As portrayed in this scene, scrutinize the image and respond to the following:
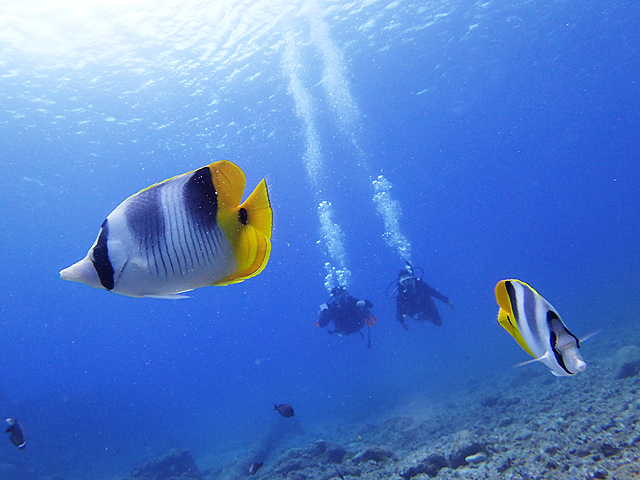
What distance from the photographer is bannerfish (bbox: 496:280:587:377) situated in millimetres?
1466

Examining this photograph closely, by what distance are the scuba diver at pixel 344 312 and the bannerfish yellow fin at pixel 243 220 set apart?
11991 millimetres

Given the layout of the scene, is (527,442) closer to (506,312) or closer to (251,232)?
(506,312)

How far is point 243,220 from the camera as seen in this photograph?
3.31 ft

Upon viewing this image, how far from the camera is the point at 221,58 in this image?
2270cm

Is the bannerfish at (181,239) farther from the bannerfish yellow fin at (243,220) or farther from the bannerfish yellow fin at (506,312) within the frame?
the bannerfish yellow fin at (506,312)

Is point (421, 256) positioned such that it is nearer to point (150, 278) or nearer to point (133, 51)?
point (133, 51)

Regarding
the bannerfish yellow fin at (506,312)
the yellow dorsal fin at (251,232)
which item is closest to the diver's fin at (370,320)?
the bannerfish yellow fin at (506,312)

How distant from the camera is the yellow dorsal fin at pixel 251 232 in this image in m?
1.01

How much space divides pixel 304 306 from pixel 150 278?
154 m

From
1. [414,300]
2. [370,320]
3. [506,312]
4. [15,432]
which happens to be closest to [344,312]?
[370,320]

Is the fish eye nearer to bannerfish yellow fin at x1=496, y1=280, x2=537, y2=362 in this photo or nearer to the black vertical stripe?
the black vertical stripe

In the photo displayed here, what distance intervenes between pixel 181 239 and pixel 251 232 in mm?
194

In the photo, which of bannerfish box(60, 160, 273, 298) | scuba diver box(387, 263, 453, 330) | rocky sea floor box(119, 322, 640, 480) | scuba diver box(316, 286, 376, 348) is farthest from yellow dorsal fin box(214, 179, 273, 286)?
scuba diver box(387, 263, 453, 330)

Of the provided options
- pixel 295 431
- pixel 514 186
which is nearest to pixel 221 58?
pixel 295 431
